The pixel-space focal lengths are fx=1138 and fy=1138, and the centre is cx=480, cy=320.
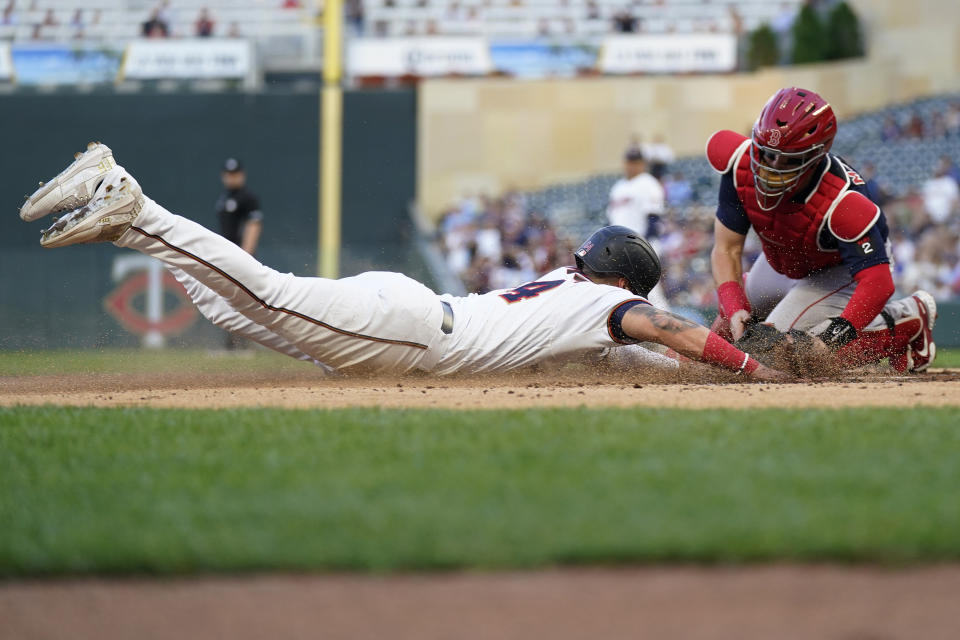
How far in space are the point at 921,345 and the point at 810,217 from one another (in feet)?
4.68

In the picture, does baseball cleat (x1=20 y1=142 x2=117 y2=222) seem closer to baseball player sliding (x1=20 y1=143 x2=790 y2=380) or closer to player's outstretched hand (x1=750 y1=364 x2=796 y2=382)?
baseball player sliding (x1=20 y1=143 x2=790 y2=380)

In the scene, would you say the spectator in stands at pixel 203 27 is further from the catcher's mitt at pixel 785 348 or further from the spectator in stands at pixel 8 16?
the catcher's mitt at pixel 785 348

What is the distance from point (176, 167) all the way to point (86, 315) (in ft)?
19.0

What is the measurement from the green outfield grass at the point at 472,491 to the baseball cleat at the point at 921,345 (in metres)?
2.54

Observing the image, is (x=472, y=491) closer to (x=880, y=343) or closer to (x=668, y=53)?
(x=880, y=343)

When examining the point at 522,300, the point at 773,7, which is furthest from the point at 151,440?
the point at 773,7

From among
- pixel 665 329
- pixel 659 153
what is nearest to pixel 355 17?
pixel 659 153


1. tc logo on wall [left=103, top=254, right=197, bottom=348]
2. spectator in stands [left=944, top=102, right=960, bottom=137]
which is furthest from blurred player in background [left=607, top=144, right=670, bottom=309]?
spectator in stands [left=944, top=102, right=960, bottom=137]

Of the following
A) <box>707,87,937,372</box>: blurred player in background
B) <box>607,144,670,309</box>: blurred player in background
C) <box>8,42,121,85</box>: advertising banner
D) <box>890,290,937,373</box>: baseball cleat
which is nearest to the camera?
<box>707,87,937,372</box>: blurred player in background

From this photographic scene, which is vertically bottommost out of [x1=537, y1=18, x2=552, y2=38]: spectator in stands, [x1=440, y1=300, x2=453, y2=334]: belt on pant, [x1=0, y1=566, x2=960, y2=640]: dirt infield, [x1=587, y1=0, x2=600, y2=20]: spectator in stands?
[x1=0, y1=566, x2=960, y2=640]: dirt infield

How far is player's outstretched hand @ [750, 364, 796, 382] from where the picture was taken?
250 inches

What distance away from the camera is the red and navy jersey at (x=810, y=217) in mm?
6477

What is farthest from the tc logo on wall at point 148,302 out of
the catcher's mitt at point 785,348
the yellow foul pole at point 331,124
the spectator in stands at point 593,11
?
the spectator in stands at point 593,11

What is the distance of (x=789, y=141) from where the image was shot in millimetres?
6359
